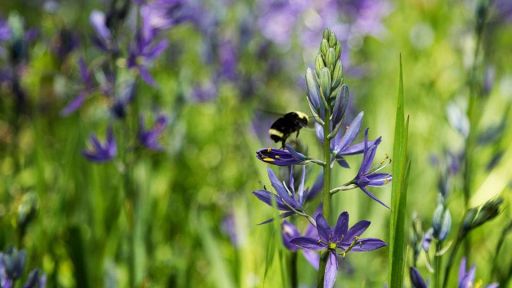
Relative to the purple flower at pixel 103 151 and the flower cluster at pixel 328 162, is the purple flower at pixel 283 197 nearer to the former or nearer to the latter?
the flower cluster at pixel 328 162

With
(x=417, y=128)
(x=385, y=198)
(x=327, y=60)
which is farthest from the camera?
(x=417, y=128)

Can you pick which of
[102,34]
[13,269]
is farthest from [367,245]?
[102,34]

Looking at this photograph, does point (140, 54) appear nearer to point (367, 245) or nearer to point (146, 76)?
point (146, 76)

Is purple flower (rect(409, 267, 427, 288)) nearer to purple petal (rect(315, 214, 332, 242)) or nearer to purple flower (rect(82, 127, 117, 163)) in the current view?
purple petal (rect(315, 214, 332, 242))

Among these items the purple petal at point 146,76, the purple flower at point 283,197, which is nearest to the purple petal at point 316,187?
the purple flower at point 283,197

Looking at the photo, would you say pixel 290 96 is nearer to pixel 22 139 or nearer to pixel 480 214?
pixel 22 139

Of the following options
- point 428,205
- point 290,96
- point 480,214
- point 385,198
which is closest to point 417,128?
point 290,96

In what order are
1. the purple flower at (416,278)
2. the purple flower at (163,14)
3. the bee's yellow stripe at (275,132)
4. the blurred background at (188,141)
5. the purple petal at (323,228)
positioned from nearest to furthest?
the purple petal at (323,228) < the purple flower at (416,278) < the bee's yellow stripe at (275,132) < the blurred background at (188,141) < the purple flower at (163,14)

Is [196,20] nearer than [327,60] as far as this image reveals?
No
